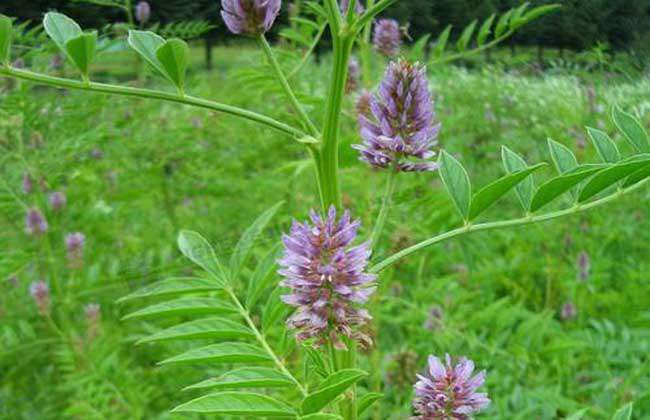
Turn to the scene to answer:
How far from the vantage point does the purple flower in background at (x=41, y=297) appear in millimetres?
2372

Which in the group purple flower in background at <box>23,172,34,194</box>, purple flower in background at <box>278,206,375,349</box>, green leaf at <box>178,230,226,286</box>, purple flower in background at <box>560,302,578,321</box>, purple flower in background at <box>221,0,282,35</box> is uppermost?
purple flower in background at <box>221,0,282,35</box>

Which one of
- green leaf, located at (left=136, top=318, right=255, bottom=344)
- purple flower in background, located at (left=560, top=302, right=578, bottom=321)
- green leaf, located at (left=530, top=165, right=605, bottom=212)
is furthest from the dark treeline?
purple flower in background, located at (left=560, top=302, right=578, bottom=321)

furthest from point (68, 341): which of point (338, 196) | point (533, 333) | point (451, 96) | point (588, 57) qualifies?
point (451, 96)

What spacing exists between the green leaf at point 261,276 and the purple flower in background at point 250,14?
1.04ft

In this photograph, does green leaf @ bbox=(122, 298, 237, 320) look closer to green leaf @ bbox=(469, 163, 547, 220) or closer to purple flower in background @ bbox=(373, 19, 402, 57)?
green leaf @ bbox=(469, 163, 547, 220)

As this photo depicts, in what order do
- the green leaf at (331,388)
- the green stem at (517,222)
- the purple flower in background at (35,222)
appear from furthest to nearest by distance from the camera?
the purple flower in background at (35,222) < the green stem at (517,222) < the green leaf at (331,388)

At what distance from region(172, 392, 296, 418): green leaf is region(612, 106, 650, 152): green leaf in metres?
0.50

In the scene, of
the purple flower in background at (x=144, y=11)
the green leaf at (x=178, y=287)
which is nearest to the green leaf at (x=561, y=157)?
the green leaf at (x=178, y=287)

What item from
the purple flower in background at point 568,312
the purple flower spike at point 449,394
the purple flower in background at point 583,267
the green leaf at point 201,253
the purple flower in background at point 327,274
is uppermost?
the purple flower in background at point 327,274

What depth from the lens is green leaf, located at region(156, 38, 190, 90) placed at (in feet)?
2.50

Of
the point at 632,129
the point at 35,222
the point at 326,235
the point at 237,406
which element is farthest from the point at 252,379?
the point at 35,222

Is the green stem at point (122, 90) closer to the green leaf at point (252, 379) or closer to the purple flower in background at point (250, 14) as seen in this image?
the purple flower in background at point (250, 14)

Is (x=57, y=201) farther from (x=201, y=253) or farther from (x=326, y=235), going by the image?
(x=326, y=235)

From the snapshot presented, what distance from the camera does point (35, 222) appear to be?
2312mm
